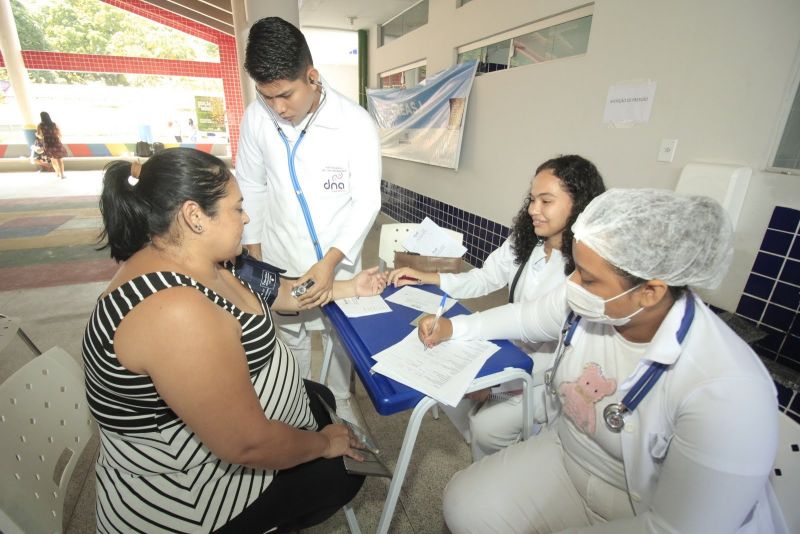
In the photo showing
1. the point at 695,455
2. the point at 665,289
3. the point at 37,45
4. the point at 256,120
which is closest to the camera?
the point at 695,455

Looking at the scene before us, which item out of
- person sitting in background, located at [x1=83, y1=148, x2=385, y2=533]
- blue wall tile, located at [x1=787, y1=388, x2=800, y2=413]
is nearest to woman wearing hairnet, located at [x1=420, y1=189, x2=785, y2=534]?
person sitting in background, located at [x1=83, y1=148, x2=385, y2=533]

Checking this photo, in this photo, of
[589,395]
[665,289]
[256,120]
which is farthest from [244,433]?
[256,120]

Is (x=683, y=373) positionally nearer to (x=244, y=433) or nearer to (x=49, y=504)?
(x=244, y=433)

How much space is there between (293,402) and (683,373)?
3.16 ft

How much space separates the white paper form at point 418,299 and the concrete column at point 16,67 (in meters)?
12.7

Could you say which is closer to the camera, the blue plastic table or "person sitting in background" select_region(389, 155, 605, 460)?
the blue plastic table

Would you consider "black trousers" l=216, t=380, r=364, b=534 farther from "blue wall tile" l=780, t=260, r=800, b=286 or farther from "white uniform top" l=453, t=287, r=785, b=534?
"blue wall tile" l=780, t=260, r=800, b=286

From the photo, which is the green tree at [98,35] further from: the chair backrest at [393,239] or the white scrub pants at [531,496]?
the white scrub pants at [531,496]

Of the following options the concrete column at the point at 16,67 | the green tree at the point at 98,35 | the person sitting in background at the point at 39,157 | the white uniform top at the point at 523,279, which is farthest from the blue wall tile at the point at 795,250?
the concrete column at the point at 16,67

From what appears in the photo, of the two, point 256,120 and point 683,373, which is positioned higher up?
point 256,120

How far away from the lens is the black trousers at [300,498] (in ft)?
2.96

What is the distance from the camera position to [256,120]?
157 centimetres

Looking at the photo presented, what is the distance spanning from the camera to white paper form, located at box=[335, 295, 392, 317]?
1.33 meters

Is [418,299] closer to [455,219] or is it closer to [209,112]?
[455,219]
